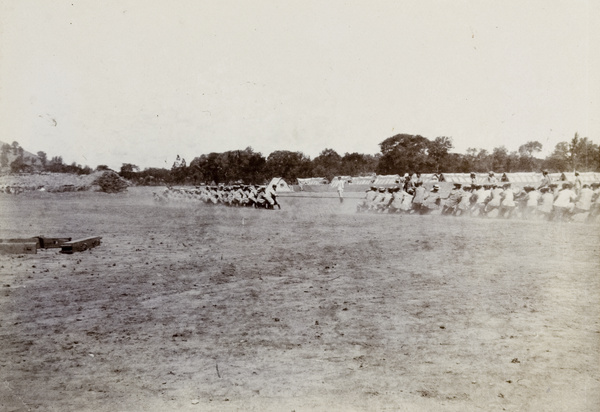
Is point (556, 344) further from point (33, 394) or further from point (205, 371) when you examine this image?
point (33, 394)

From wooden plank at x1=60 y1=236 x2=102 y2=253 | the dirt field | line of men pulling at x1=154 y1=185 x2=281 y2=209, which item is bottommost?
the dirt field

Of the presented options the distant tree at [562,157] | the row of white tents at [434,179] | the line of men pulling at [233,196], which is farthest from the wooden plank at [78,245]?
the row of white tents at [434,179]

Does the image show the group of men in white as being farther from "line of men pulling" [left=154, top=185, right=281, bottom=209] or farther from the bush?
the bush

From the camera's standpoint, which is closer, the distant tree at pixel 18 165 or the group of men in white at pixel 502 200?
the group of men in white at pixel 502 200

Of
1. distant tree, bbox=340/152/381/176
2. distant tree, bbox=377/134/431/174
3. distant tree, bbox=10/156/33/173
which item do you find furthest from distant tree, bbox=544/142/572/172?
distant tree, bbox=340/152/381/176

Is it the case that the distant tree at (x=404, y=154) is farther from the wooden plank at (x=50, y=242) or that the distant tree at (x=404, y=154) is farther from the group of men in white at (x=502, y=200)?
the wooden plank at (x=50, y=242)

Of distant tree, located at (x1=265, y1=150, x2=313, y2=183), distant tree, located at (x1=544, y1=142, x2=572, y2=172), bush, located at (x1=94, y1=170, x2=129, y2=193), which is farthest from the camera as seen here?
bush, located at (x1=94, y1=170, x2=129, y2=193)

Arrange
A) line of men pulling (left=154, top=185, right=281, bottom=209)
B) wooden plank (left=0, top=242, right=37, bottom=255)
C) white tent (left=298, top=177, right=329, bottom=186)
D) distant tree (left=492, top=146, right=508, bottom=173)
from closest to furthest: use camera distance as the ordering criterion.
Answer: wooden plank (left=0, top=242, right=37, bottom=255)
line of men pulling (left=154, top=185, right=281, bottom=209)
distant tree (left=492, top=146, right=508, bottom=173)
white tent (left=298, top=177, right=329, bottom=186)

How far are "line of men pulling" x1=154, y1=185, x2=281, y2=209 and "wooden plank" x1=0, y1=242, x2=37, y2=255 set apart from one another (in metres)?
15.7

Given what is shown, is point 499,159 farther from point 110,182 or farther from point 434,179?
point 110,182

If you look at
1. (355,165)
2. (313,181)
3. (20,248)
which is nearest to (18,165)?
(20,248)

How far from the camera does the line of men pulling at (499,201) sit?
1423cm

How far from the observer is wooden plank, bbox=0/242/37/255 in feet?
31.1

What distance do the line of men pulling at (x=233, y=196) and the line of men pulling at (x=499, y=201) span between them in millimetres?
5679
